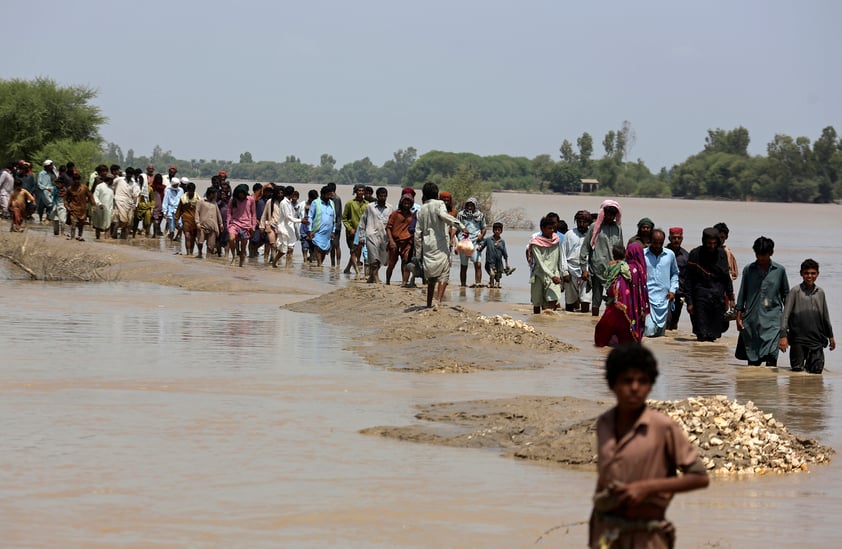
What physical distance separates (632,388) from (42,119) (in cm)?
3816

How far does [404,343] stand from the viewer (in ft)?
43.6

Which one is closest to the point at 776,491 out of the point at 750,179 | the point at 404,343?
the point at 404,343

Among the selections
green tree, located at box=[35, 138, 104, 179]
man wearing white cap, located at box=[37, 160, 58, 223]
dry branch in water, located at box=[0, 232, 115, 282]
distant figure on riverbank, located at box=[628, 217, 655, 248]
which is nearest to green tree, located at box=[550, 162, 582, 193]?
green tree, located at box=[35, 138, 104, 179]

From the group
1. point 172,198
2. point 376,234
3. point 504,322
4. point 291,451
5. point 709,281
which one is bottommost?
point 291,451

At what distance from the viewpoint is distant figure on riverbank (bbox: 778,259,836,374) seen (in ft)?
38.3

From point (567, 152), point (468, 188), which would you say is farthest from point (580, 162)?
point (468, 188)

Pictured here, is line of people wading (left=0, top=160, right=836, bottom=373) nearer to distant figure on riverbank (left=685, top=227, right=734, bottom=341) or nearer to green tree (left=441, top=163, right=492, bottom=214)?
distant figure on riverbank (left=685, top=227, right=734, bottom=341)

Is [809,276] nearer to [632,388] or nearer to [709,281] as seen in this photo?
[709,281]

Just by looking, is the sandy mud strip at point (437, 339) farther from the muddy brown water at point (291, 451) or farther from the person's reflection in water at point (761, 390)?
the person's reflection in water at point (761, 390)

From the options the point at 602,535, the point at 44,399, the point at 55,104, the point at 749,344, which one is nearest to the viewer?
the point at 602,535

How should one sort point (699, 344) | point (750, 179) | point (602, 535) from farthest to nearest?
point (750, 179), point (699, 344), point (602, 535)

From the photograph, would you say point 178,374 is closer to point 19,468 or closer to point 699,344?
point 19,468

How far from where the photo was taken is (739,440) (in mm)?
8266

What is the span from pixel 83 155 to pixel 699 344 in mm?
25579
